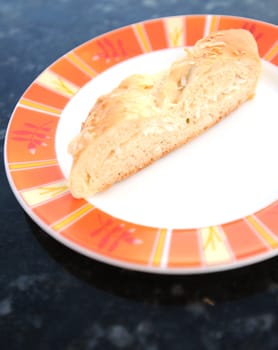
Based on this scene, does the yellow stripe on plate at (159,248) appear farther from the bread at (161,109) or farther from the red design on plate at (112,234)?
the bread at (161,109)

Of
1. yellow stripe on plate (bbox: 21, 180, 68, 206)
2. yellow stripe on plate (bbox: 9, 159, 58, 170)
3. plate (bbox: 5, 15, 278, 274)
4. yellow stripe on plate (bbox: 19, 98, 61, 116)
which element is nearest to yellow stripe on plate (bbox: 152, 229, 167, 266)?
plate (bbox: 5, 15, 278, 274)

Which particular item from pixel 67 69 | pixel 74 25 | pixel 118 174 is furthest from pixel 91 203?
pixel 74 25

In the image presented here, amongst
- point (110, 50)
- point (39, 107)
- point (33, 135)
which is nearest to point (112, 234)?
point (33, 135)

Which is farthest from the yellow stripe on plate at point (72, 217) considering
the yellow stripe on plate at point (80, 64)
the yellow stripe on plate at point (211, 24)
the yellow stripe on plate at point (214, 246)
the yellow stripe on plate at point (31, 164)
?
the yellow stripe on plate at point (211, 24)

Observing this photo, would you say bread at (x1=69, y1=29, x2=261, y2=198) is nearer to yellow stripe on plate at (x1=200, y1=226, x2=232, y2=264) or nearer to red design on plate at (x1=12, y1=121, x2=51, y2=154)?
red design on plate at (x1=12, y1=121, x2=51, y2=154)

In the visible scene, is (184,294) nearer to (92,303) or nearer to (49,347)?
(92,303)

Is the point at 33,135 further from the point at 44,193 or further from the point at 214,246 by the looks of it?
the point at 214,246
